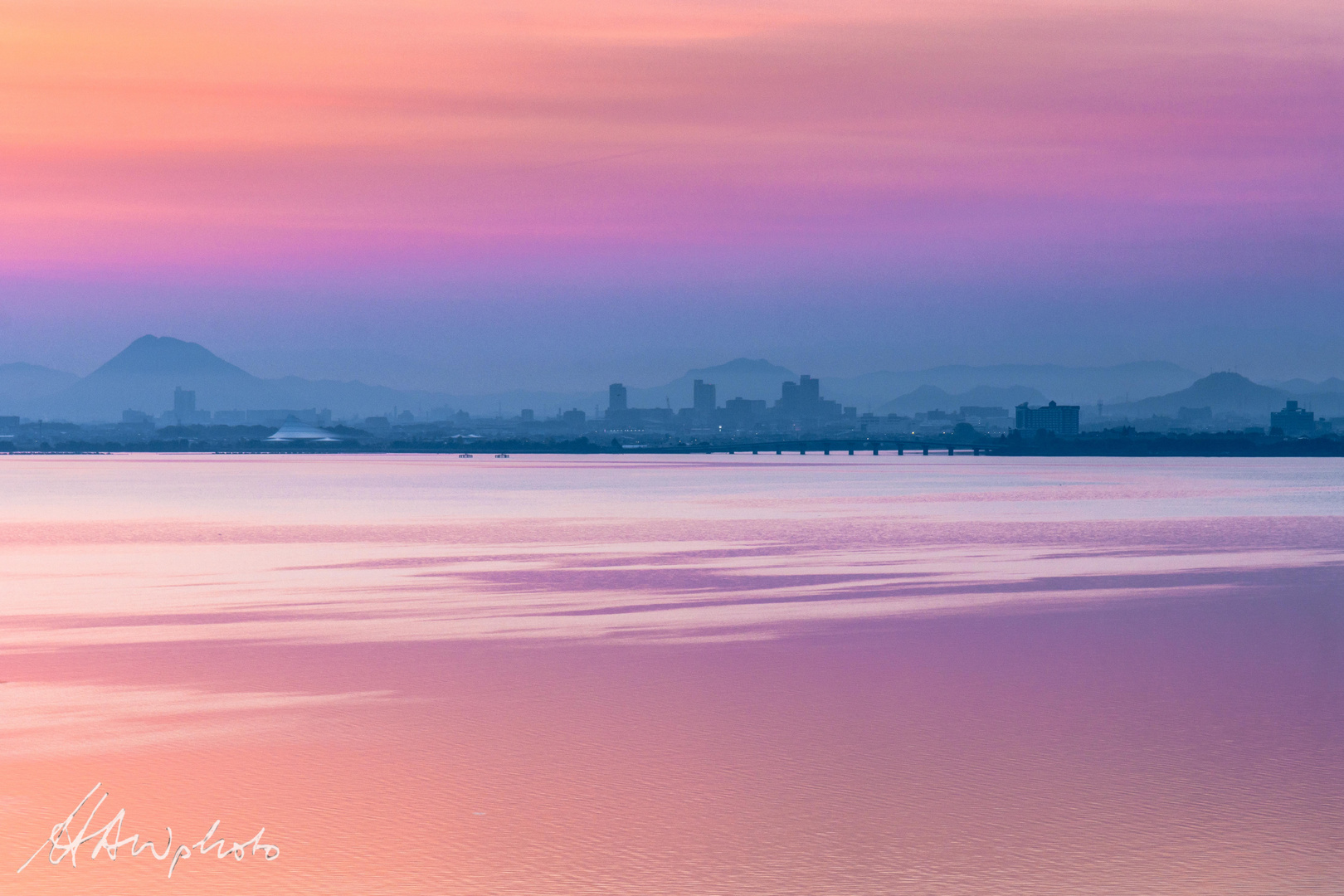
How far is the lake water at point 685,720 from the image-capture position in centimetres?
1216

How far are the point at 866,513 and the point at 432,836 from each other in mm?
48780

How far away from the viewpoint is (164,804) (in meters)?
13.5

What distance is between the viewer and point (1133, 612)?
2662cm

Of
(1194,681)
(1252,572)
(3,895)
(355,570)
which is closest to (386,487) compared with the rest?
(355,570)

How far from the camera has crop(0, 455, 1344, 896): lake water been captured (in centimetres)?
1216

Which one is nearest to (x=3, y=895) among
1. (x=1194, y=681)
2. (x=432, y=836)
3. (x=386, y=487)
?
(x=432, y=836)

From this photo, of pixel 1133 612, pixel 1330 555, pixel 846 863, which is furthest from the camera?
pixel 1330 555

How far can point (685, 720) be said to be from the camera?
17203 mm

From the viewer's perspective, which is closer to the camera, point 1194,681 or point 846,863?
point 846,863

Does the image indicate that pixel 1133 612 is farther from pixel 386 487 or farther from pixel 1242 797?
pixel 386 487

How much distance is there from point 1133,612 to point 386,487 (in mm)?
68555

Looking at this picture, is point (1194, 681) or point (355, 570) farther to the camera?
point (355, 570)

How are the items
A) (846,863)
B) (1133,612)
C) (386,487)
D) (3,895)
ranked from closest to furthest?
(3,895), (846,863), (1133,612), (386,487)

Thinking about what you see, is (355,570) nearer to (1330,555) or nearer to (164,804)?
(164,804)
